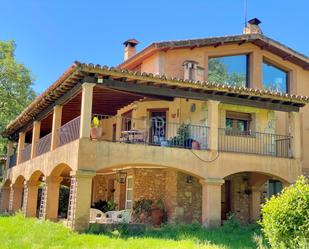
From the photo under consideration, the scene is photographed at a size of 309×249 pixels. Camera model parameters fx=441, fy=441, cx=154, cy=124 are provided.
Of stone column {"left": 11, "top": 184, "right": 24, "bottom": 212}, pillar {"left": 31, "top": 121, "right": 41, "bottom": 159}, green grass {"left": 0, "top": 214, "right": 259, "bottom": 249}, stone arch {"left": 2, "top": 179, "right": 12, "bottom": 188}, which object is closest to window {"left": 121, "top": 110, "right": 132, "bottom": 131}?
pillar {"left": 31, "top": 121, "right": 41, "bottom": 159}

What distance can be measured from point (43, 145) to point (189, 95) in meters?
7.75

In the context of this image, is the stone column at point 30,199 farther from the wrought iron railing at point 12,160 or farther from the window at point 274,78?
the window at point 274,78

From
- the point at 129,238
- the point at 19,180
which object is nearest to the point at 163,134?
the point at 129,238

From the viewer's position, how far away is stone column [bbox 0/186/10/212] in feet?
91.3

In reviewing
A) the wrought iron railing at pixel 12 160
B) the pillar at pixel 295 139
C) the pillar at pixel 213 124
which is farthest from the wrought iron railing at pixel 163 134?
the wrought iron railing at pixel 12 160

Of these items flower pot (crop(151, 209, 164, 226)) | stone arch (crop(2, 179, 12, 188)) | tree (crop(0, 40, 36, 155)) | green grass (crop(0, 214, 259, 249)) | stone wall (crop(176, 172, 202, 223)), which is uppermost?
tree (crop(0, 40, 36, 155))

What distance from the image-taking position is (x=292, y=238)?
10164 millimetres

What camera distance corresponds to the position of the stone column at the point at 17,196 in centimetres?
2564

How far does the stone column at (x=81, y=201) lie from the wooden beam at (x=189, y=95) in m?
3.12

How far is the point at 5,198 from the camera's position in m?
28.4

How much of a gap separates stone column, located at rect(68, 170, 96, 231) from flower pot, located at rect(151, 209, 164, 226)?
4699 mm

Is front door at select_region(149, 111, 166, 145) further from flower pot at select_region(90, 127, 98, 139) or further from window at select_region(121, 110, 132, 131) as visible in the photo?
flower pot at select_region(90, 127, 98, 139)

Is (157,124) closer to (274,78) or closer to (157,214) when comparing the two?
(157,214)

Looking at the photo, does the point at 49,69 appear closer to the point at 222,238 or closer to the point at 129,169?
the point at 129,169
